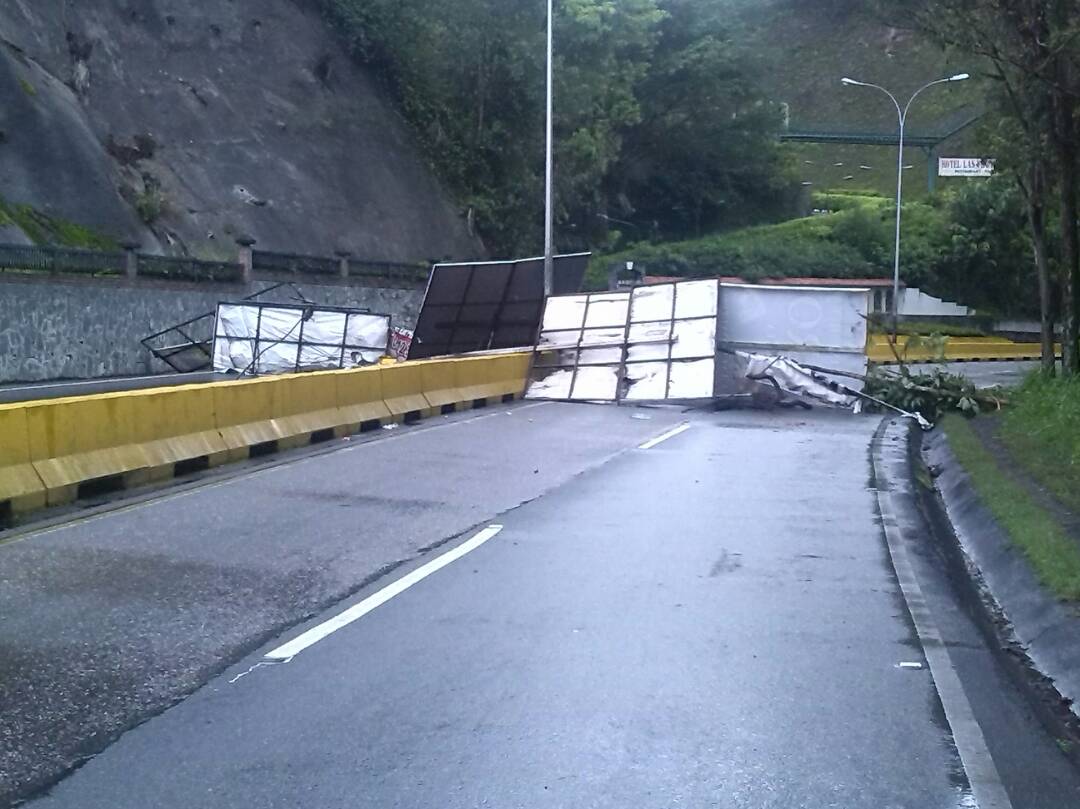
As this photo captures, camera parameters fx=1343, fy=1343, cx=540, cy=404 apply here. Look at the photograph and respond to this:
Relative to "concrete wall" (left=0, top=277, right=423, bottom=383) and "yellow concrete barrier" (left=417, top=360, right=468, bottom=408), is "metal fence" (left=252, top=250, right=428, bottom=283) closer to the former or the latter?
"concrete wall" (left=0, top=277, right=423, bottom=383)

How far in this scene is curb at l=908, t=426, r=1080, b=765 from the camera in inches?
282

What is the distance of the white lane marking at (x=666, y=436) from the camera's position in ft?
63.0

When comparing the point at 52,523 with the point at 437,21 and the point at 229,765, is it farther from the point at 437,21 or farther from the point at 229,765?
the point at 437,21

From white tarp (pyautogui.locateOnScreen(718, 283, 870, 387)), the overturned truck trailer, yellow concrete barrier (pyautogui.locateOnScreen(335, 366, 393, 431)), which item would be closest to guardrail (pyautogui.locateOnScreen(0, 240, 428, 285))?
the overturned truck trailer

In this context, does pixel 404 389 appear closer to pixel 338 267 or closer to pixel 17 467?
pixel 17 467

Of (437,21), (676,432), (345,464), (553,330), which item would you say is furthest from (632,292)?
(437,21)

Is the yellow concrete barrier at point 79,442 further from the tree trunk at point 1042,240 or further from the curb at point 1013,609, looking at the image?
the tree trunk at point 1042,240

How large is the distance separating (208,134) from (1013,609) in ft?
129

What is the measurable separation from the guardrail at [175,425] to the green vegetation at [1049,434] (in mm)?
8912

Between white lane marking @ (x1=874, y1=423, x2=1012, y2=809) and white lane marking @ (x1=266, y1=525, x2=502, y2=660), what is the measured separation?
3.38 meters

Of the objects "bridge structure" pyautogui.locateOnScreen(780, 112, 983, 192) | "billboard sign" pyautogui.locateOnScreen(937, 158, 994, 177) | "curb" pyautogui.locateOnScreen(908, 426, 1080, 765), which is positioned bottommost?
"curb" pyautogui.locateOnScreen(908, 426, 1080, 765)

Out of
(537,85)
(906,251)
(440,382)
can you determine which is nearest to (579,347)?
(440,382)

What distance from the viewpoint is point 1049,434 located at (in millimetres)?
17109

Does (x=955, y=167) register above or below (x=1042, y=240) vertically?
above
